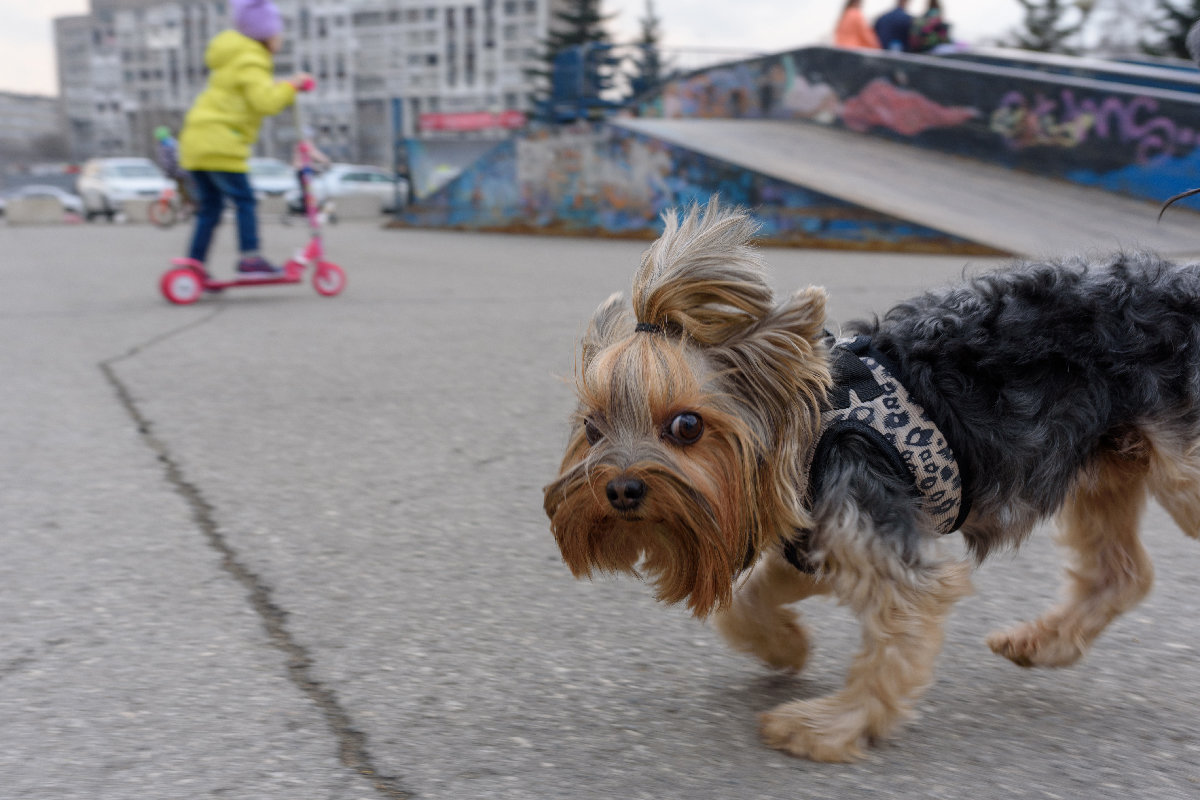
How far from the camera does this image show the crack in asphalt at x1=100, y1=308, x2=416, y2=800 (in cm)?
235

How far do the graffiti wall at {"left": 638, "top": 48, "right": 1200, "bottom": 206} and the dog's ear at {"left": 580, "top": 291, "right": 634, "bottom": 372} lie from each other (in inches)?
587

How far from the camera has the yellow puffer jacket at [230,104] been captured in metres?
9.14

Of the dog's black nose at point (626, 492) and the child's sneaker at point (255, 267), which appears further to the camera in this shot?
the child's sneaker at point (255, 267)

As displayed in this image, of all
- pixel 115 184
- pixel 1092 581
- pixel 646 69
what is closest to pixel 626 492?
pixel 1092 581

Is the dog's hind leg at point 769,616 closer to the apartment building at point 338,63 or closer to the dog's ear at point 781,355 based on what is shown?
the dog's ear at point 781,355

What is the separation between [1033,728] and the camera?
2.61m

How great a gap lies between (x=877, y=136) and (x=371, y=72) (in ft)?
378

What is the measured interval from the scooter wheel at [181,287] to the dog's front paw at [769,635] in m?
8.18

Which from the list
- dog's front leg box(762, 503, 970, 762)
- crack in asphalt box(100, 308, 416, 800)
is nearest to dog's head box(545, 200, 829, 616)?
dog's front leg box(762, 503, 970, 762)

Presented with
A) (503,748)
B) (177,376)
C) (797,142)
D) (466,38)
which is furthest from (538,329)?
(466,38)

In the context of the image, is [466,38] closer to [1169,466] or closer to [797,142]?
[797,142]

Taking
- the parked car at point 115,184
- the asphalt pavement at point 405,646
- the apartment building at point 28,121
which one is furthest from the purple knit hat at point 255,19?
the apartment building at point 28,121

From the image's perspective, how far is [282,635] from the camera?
3.03 m

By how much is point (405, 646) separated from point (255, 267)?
7.80 m
